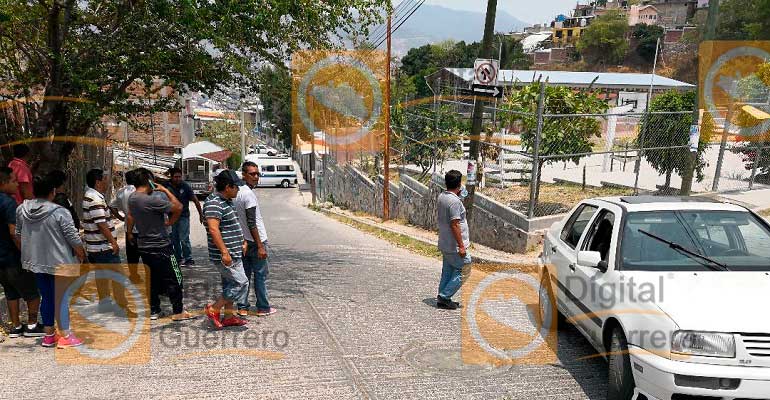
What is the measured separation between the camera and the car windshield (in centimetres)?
470

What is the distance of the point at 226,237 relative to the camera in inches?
227

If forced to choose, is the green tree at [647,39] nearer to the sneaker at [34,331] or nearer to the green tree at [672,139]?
the green tree at [672,139]

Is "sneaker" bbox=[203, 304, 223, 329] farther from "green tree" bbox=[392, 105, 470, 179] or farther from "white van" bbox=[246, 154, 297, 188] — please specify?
"white van" bbox=[246, 154, 297, 188]

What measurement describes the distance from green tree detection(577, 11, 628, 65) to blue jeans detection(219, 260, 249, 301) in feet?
366

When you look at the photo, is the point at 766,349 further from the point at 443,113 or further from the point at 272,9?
the point at 443,113

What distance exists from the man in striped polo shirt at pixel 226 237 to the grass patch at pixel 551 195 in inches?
280

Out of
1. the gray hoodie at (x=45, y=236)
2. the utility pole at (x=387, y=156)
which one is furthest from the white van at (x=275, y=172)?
the gray hoodie at (x=45, y=236)

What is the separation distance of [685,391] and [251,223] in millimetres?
4066

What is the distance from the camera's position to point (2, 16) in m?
6.92

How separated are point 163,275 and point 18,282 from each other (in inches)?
50.3

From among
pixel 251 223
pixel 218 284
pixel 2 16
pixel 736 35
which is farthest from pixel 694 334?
pixel 736 35

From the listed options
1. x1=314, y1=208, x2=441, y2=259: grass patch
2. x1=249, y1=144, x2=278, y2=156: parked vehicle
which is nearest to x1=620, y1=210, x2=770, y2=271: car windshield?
x1=314, y1=208, x2=441, y2=259: grass patch

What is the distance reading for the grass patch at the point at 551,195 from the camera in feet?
40.0
